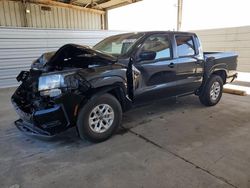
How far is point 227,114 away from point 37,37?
6450mm

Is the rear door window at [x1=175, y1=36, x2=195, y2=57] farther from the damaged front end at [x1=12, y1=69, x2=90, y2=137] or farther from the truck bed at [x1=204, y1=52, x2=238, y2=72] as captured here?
the damaged front end at [x1=12, y1=69, x2=90, y2=137]

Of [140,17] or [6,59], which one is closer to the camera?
[6,59]

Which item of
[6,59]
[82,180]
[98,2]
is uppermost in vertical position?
[98,2]

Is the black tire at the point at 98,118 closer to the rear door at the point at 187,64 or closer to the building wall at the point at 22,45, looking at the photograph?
the rear door at the point at 187,64

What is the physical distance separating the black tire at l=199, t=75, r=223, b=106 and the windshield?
2.00m

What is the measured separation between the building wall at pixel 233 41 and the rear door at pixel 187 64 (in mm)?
6308

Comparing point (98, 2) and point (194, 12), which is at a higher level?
point (98, 2)

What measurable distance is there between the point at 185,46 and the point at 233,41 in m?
6.79

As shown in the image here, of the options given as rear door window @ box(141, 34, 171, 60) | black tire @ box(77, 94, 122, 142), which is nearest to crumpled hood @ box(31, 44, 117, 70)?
black tire @ box(77, 94, 122, 142)

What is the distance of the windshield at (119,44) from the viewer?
11.0 feet

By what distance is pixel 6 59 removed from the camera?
676 cm

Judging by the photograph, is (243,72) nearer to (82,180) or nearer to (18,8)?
(82,180)

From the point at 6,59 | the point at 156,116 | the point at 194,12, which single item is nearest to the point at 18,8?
the point at 6,59

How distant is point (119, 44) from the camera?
3584mm
